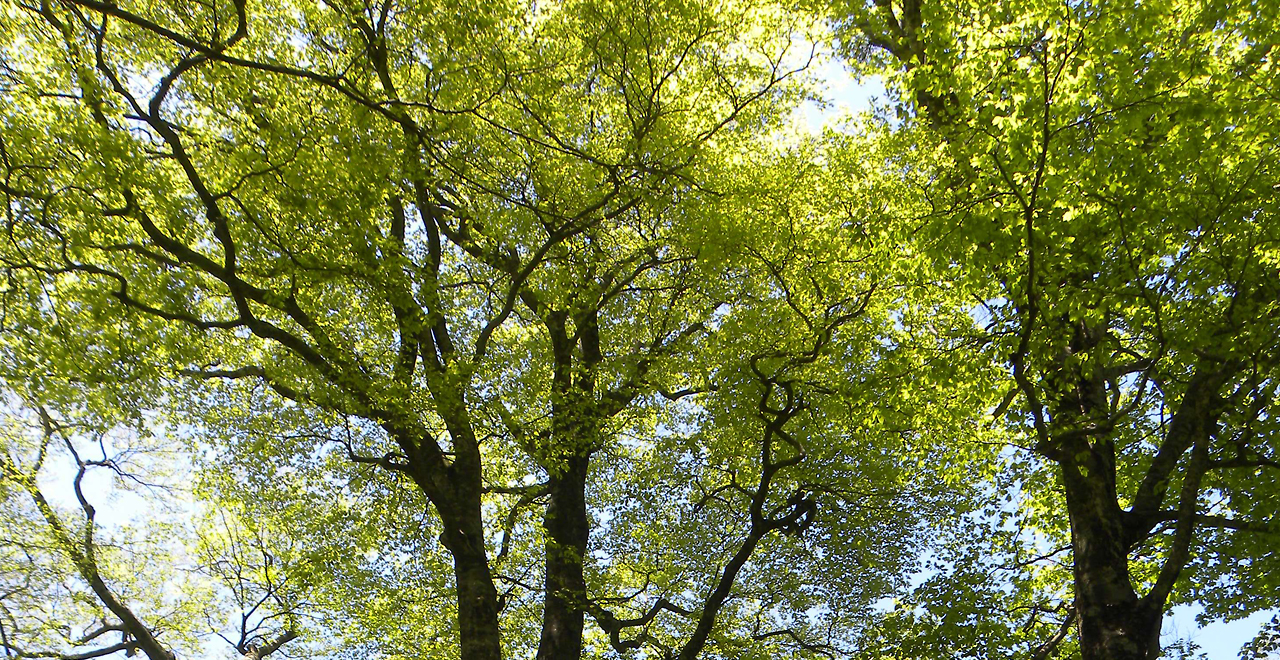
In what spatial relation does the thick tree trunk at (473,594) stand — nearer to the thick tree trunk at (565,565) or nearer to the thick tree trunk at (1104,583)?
the thick tree trunk at (565,565)

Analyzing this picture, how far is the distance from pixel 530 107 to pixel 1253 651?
12796 mm

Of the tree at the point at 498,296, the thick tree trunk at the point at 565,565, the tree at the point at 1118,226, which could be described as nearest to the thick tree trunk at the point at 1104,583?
the tree at the point at 1118,226

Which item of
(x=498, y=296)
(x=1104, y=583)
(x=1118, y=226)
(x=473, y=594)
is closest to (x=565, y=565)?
(x=473, y=594)

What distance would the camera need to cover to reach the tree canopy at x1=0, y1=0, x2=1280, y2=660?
9031mm

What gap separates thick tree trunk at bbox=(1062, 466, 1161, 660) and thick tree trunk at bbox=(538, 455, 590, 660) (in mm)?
6946

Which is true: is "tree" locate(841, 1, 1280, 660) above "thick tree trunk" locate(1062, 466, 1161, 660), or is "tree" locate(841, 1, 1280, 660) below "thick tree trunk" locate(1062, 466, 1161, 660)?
above

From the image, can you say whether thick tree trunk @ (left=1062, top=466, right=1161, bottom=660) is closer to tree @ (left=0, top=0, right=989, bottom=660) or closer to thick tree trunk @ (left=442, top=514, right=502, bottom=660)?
tree @ (left=0, top=0, right=989, bottom=660)

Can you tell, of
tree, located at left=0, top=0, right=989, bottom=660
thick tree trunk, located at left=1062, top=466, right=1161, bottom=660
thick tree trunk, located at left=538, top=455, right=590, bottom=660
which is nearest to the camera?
thick tree trunk, located at left=1062, top=466, right=1161, bottom=660

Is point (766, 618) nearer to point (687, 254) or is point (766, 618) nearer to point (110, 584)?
point (687, 254)

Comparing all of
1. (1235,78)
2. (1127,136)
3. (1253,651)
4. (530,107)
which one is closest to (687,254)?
(530,107)

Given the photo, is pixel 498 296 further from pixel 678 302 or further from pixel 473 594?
pixel 473 594

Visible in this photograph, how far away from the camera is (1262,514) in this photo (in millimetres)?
10211

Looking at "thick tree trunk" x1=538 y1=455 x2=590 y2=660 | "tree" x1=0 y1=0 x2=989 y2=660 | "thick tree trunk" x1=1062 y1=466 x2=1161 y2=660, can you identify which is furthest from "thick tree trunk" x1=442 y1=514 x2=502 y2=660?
"thick tree trunk" x1=1062 y1=466 x2=1161 y2=660

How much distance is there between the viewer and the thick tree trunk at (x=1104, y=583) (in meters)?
8.81
